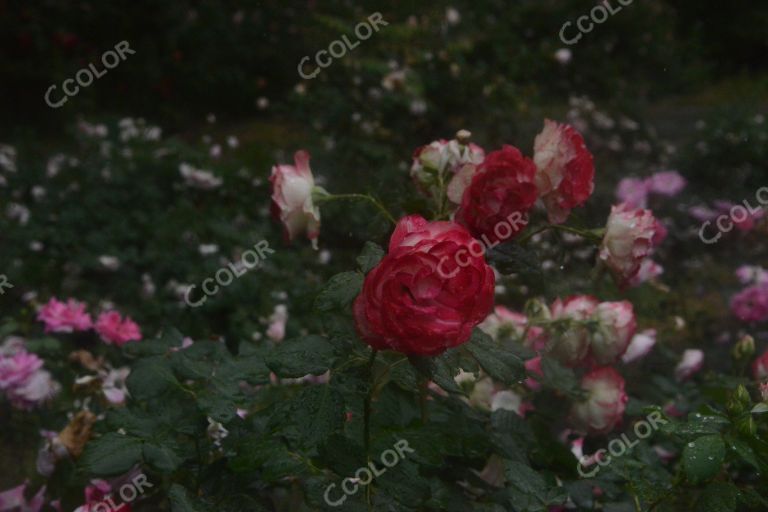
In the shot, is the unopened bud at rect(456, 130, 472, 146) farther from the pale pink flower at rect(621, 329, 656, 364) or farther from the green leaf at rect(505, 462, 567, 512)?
the pale pink flower at rect(621, 329, 656, 364)

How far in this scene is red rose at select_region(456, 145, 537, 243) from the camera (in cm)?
123

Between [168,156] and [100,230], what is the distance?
661 millimetres

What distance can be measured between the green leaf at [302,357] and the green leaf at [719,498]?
0.50 metres

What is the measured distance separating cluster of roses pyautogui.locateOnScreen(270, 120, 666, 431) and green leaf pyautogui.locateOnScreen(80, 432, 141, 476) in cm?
37

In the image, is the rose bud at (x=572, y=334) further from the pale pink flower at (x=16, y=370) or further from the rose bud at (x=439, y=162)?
the pale pink flower at (x=16, y=370)

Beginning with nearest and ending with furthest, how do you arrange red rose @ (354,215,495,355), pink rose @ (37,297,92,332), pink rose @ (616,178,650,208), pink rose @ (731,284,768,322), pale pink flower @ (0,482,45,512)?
red rose @ (354,215,495,355) < pale pink flower @ (0,482,45,512) < pink rose @ (37,297,92,332) < pink rose @ (731,284,768,322) < pink rose @ (616,178,650,208)

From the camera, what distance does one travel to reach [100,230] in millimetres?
3928

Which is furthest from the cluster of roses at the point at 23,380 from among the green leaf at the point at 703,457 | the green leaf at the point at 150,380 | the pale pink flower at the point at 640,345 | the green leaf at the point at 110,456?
the green leaf at the point at 703,457

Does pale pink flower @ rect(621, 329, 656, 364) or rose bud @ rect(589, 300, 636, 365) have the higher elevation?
rose bud @ rect(589, 300, 636, 365)

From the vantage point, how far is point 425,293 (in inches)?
39.9

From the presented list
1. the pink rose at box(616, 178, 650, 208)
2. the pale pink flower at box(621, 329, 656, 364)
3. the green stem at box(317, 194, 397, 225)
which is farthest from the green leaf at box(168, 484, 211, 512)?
the pink rose at box(616, 178, 650, 208)

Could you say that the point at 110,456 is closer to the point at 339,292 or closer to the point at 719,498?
the point at 339,292

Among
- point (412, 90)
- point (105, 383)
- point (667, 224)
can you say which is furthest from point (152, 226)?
point (667, 224)

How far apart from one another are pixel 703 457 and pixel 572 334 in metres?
0.44
